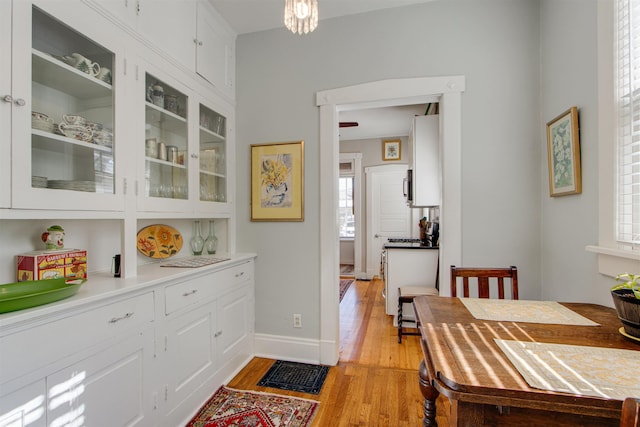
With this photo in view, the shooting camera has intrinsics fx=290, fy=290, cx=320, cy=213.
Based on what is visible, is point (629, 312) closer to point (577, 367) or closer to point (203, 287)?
point (577, 367)

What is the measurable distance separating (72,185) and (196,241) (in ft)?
3.71

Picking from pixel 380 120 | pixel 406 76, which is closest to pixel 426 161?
pixel 406 76

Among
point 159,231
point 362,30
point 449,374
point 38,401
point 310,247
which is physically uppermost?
point 362,30

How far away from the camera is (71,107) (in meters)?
1.37

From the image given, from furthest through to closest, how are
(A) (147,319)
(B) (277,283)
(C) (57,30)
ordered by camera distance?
(B) (277,283), (A) (147,319), (C) (57,30)

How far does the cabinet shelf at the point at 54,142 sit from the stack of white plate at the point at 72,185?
0.14 m

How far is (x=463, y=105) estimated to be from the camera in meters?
2.14

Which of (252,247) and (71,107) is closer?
(71,107)

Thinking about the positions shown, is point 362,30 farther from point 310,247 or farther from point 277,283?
point 277,283

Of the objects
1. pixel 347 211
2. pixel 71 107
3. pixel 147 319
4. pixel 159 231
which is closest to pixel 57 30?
pixel 71 107

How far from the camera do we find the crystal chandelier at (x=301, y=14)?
123 centimetres

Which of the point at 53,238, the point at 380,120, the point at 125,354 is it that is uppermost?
the point at 380,120

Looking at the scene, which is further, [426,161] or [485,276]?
[426,161]

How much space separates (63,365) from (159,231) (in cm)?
113
